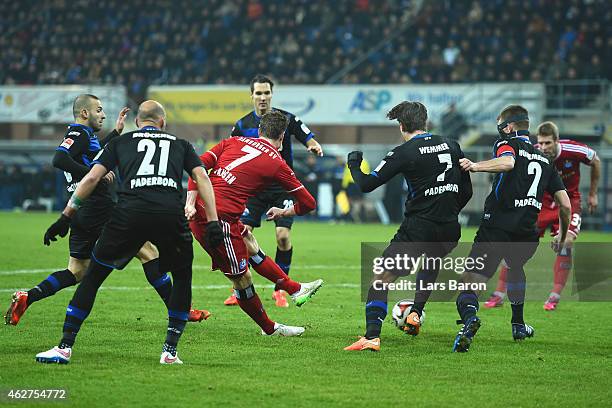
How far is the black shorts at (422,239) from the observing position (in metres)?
8.14

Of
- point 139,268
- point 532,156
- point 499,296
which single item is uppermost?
point 532,156

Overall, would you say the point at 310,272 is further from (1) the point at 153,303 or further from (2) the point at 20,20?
(2) the point at 20,20

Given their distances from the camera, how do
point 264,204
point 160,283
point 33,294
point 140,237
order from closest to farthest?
point 140,237, point 160,283, point 33,294, point 264,204

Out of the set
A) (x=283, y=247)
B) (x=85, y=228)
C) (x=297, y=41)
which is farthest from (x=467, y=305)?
(x=297, y=41)

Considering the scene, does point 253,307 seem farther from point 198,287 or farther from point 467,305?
point 198,287

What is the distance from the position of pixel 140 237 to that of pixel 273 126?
188cm

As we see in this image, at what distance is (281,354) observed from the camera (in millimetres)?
7750

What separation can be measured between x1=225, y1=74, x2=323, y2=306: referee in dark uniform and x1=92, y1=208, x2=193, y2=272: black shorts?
139 inches

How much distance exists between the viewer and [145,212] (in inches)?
272

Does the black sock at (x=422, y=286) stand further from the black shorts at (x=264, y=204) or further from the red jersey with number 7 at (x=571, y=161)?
the red jersey with number 7 at (x=571, y=161)

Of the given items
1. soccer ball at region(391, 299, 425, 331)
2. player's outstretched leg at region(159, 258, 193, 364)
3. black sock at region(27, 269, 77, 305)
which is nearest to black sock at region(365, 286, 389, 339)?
soccer ball at region(391, 299, 425, 331)

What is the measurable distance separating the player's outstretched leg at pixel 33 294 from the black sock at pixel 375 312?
9.47 ft

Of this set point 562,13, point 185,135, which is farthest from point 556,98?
point 185,135
